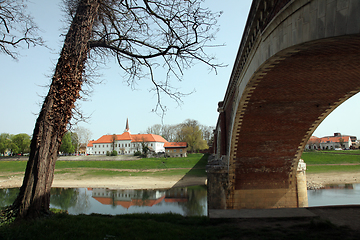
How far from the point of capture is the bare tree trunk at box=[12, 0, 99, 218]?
4.36 m

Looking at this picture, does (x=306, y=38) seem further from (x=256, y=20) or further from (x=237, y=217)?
(x=237, y=217)

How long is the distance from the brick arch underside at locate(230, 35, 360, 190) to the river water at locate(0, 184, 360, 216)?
4091 mm

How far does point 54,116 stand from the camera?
4.60m

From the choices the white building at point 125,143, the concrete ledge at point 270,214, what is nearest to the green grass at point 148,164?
the concrete ledge at point 270,214

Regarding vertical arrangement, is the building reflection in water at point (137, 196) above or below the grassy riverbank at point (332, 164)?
below

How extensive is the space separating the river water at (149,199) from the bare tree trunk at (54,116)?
9.91 m

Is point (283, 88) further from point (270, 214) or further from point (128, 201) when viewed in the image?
point (128, 201)

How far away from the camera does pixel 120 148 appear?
70562mm

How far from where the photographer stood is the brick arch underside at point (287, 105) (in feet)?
16.4

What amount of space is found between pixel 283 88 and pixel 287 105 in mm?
1749

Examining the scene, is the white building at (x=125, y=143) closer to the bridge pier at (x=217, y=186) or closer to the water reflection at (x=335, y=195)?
the water reflection at (x=335, y=195)

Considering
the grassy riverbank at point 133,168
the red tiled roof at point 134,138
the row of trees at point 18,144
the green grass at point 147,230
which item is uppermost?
the red tiled roof at point 134,138

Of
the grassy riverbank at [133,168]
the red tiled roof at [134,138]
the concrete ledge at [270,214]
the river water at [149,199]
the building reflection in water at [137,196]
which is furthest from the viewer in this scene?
the red tiled roof at [134,138]

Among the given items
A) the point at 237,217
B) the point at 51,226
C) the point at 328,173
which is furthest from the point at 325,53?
the point at 328,173
